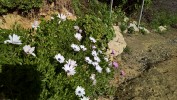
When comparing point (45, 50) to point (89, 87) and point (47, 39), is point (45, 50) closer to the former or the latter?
point (47, 39)

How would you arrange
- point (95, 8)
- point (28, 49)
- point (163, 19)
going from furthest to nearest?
point (163, 19) < point (95, 8) < point (28, 49)

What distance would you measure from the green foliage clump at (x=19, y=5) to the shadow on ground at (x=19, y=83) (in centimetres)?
240

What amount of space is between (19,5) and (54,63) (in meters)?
2.17

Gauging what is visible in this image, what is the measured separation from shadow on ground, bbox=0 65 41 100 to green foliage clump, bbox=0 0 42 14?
94.3 inches

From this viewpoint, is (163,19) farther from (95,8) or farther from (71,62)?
(71,62)

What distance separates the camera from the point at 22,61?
185 inches

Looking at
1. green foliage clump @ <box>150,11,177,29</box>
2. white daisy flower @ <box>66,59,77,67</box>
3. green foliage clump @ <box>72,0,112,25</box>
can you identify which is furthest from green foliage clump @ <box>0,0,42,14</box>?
green foliage clump @ <box>150,11,177,29</box>

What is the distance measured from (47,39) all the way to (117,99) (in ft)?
6.78

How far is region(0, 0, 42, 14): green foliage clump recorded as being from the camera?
264 inches

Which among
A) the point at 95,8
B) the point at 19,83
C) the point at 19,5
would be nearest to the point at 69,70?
the point at 19,83

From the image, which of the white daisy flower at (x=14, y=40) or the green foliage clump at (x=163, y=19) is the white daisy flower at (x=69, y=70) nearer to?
the white daisy flower at (x=14, y=40)

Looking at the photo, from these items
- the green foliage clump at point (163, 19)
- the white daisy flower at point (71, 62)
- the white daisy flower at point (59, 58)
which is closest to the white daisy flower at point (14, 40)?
the white daisy flower at point (59, 58)

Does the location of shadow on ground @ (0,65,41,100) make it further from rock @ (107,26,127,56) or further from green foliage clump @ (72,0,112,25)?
green foliage clump @ (72,0,112,25)

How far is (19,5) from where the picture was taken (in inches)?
272
